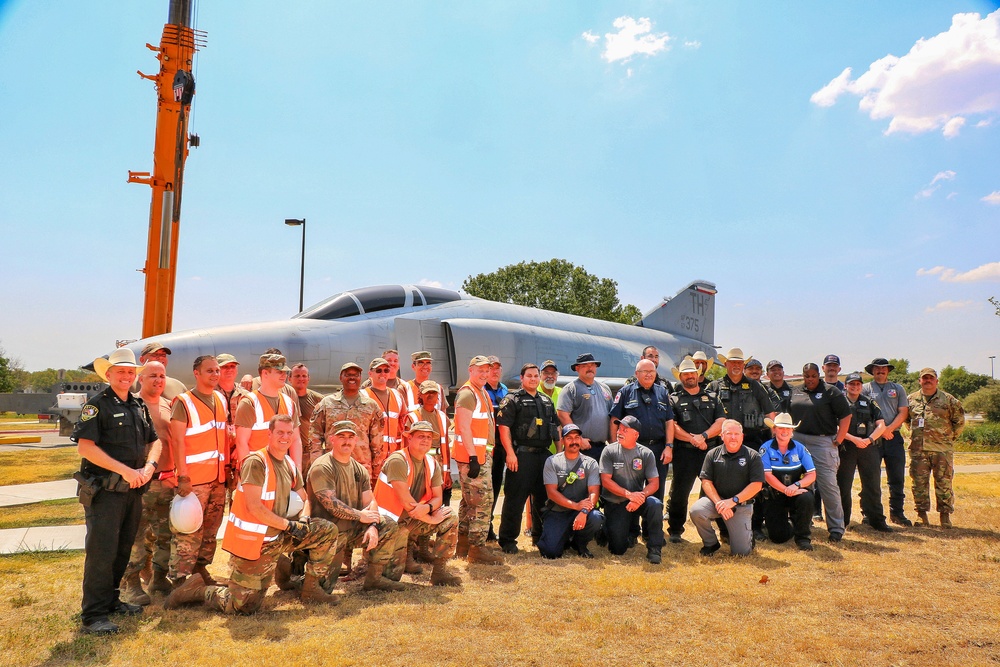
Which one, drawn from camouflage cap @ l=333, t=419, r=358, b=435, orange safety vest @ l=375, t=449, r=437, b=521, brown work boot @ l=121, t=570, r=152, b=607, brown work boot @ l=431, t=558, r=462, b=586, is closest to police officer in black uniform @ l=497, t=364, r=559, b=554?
brown work boot @ l=431, t=558, r=462, b=586

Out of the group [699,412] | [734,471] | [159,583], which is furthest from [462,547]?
[699,412]

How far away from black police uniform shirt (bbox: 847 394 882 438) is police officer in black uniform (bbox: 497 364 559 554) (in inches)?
159

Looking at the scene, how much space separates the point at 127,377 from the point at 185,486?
0.93 metres

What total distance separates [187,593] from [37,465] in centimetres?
1201

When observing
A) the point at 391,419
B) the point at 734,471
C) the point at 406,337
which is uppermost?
the point at 406,337

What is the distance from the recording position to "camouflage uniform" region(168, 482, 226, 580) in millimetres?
4566

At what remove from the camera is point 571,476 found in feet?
20.6

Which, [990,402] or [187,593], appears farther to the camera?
[990,402]

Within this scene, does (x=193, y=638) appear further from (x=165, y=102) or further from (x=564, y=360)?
(x=165, y=102)

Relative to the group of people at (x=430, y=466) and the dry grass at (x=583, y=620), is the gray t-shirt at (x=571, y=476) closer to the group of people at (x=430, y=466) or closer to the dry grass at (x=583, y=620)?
the group of people at (x=430, y=466)

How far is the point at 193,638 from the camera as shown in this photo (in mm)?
3924

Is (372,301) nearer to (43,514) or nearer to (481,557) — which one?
(43,514)

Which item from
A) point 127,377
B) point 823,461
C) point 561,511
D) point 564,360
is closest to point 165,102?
point 564,360

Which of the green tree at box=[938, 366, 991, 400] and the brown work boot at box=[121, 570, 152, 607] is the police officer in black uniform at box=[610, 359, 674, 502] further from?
the green tree at box=[938, 366, 991, 400]
